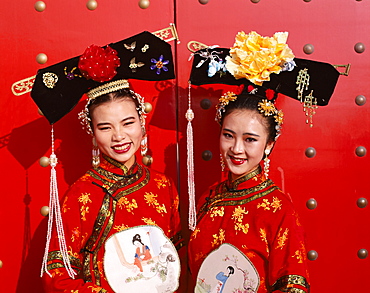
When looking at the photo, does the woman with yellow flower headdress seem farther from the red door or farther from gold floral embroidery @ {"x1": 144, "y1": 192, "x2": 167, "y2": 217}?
the red door

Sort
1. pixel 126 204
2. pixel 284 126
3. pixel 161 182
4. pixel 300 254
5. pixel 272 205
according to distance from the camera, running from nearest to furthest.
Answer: pixel 300 254, pixel 272 205, pixel 126 204, pixel 161 182, pixel 284 126

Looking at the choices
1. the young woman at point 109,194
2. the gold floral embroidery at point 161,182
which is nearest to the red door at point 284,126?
the gold floral embroidery at point 161,182

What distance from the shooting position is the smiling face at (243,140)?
2.04m

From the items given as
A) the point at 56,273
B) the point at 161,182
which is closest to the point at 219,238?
the point at 161,182

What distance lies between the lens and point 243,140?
205 centimetres

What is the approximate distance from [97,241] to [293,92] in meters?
0.90

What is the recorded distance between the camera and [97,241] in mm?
2061

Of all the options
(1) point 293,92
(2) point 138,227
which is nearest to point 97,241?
(2) point 138,227

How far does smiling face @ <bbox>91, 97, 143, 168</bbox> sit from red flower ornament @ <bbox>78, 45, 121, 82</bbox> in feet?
0.36

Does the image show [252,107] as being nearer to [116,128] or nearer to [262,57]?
[262,57]

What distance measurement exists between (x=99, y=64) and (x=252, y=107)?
565 mm

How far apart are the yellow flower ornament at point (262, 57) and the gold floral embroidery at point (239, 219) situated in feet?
1.52

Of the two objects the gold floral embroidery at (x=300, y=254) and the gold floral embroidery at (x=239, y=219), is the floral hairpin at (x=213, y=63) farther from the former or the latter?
the gold floral embroidery at (x=300, y=254)

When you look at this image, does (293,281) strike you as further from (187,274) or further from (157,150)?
(157,150)
